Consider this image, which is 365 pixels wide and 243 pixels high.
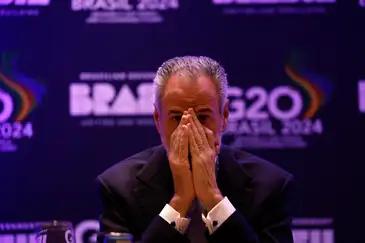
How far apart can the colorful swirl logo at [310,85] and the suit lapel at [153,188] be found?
137 centimetres

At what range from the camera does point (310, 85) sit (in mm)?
3850

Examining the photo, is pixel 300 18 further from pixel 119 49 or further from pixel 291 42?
pixel 119 49

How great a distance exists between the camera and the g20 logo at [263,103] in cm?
382

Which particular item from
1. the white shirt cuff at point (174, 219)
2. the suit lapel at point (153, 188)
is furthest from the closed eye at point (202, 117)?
the white shirt cuff at point (174, 219)

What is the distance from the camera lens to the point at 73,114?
12.5ft

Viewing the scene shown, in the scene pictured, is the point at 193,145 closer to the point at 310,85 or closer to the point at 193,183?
the point at 193,183

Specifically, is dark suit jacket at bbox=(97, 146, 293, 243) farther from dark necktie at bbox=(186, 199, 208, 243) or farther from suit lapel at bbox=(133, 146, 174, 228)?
dark necktie at bbox=(186, 199, 208, 243)

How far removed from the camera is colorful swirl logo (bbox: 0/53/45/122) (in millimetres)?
3811

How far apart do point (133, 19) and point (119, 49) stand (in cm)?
19

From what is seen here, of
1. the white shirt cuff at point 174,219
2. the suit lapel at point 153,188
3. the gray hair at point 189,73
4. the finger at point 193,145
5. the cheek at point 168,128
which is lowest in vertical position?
the white shirt cuff at point 174,219

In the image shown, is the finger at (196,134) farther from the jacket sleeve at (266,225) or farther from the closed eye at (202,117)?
the jacket sleeve at (266,225)

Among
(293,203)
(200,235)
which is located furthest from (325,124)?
(200,235)

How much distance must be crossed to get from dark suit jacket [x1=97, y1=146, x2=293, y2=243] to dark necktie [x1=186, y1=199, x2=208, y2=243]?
112 mm

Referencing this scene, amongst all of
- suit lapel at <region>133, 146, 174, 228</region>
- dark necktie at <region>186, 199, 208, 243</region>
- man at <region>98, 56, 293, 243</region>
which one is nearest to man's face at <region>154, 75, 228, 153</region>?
man at <region>98, 56, 293, 243</region>
